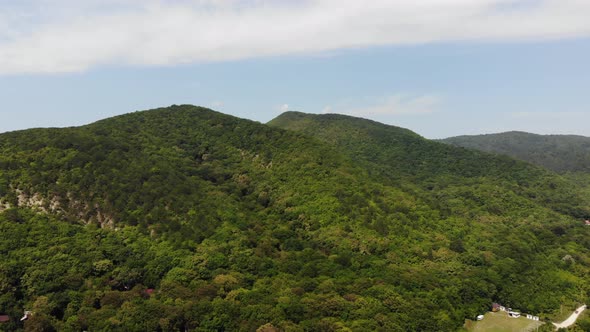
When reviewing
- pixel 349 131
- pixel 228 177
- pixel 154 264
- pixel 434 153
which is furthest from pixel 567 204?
pixel 154 264

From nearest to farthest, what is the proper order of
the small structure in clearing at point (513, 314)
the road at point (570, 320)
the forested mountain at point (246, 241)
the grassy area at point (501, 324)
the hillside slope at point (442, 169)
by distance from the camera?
the forested mountain at point (246, 241), the grassy area at point (501, 324), the road at point (570, 320), the small structure in clearing at point (513, 314), the hillside slope at point (442, 169)

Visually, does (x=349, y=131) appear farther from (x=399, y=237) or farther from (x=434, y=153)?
(x=399, y=237)

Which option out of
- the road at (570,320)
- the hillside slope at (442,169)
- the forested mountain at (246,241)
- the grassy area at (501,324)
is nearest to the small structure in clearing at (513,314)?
the grassy area at (501,324)

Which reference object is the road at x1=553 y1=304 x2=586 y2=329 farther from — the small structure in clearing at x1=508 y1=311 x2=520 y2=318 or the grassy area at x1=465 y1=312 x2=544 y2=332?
the small structure in clearing at x1=508 y1=311 x2=520 y2=318

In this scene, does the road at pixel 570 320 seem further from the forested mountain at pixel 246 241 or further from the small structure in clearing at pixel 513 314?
the small structure in clearing at pixel 513 314

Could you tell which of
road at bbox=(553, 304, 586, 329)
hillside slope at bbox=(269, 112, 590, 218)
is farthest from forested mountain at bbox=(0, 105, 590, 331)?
hillside slope at bbox=(269, 112, 590, 218)

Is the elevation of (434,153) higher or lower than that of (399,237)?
higher

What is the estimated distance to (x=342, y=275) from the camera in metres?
52.2

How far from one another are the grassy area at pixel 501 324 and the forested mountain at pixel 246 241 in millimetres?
1554

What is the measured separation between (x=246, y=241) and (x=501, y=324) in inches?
1301

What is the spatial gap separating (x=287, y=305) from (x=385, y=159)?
290 feet

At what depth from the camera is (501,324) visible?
2046 inches

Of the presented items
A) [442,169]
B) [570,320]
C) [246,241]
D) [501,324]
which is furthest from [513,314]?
[442,169]

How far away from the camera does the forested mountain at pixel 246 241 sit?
44250mm
